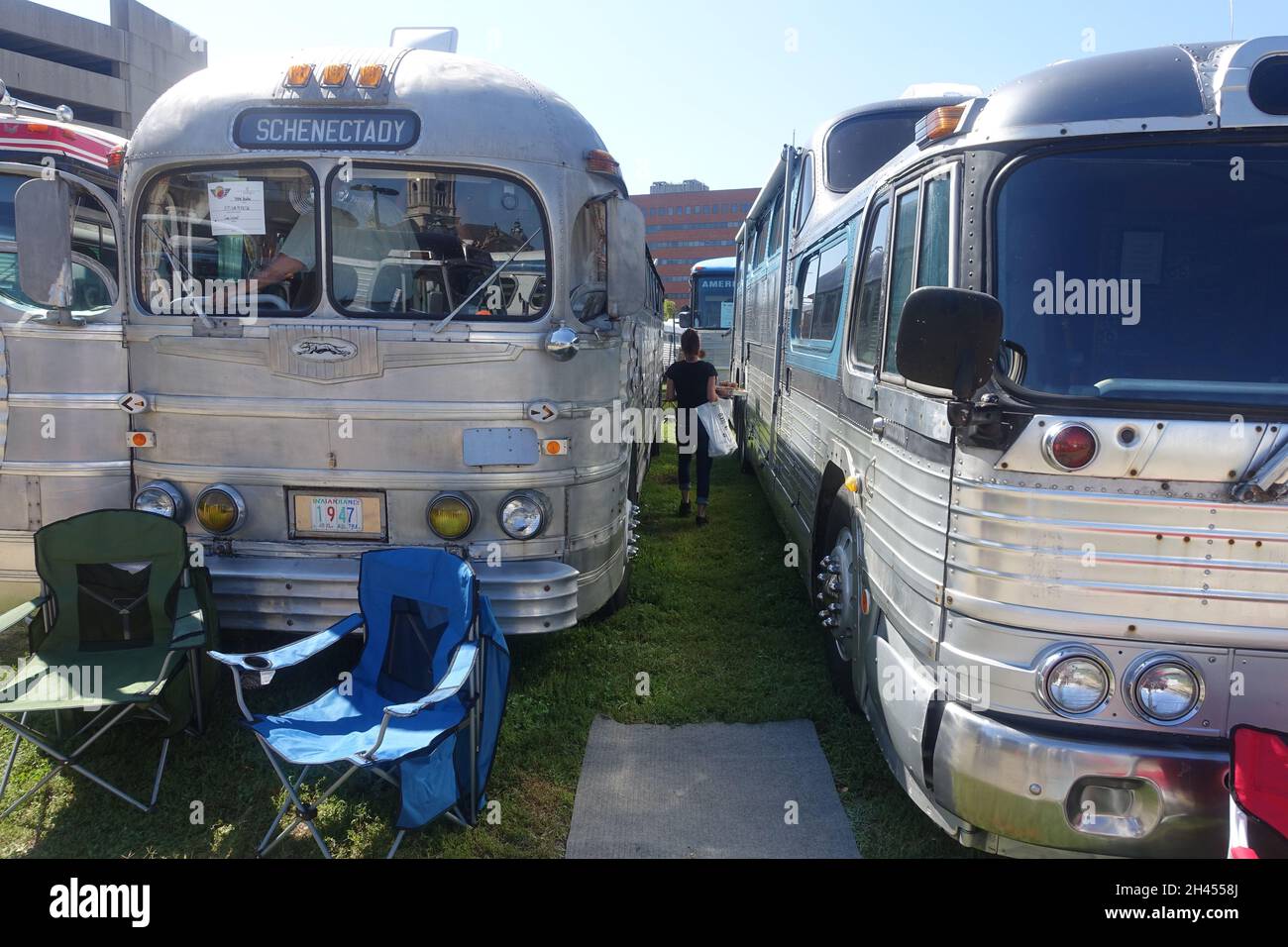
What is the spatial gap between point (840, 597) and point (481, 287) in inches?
96.5

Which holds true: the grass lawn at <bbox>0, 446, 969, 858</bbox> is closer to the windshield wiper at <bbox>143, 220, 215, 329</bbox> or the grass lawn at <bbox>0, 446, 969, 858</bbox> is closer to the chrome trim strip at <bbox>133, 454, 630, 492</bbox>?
the chrome trim strip at <bbox>133, 454, 630, 492</bbox>

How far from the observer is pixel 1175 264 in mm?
2824

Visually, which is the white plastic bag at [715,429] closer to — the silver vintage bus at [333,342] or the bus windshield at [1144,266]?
the silver vintage bus at [333,342]

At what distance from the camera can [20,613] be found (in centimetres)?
405

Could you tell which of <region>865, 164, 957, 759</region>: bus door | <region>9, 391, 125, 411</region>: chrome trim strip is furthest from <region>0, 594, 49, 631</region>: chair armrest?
<region>865, 164, 957, 759</region>: bus door

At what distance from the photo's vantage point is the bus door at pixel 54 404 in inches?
178

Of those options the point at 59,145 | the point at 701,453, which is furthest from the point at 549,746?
the point at 701,453

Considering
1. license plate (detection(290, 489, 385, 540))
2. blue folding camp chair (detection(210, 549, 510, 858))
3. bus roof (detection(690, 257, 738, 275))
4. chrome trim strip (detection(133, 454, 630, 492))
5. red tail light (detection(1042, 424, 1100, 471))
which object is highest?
bus roof (detection(690, 257, 738, 275))

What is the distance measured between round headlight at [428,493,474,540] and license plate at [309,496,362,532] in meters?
0.40

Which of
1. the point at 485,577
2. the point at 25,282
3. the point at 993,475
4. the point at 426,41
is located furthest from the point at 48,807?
the point at 426,41

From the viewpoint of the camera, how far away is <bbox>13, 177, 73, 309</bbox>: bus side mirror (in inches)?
165

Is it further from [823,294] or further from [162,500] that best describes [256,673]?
[823,294]
